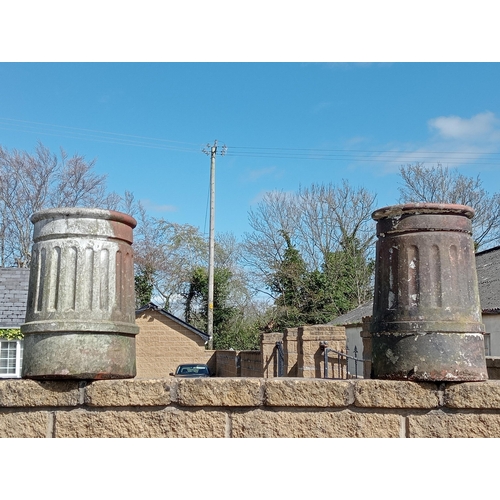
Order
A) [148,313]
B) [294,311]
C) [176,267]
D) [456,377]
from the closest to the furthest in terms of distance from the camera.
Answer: [456,377], [294,311], [148,313], [176,267]

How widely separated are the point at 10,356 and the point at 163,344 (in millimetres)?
10282

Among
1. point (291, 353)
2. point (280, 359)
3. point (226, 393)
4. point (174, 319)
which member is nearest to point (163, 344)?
point (174, 319)

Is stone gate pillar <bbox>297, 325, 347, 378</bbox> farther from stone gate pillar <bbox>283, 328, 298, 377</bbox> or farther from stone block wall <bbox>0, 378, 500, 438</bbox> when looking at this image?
stone block wall <bbox>0, 378, 500, 438</bbox>

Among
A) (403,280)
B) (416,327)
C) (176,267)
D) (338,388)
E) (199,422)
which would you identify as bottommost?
(199,422)

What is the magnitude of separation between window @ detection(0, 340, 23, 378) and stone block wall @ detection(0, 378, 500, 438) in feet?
53.3

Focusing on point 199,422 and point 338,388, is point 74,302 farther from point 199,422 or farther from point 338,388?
point 338,388

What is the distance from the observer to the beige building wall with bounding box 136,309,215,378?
92.4 ft

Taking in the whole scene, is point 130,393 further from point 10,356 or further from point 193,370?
point 193,370

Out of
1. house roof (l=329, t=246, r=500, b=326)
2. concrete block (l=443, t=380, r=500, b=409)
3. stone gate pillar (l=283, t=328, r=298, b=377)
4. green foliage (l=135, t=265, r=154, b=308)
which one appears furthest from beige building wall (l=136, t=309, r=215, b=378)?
concrete block (l=443, t=380, r=500, b=409)

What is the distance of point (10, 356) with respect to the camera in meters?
18.9

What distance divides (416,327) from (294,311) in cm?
2250

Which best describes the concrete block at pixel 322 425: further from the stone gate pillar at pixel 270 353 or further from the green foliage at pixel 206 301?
the green foliage at pixel 206 301

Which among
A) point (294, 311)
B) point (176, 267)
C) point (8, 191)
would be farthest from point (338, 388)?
point (176, 267)

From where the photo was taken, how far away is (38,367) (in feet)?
11.4
